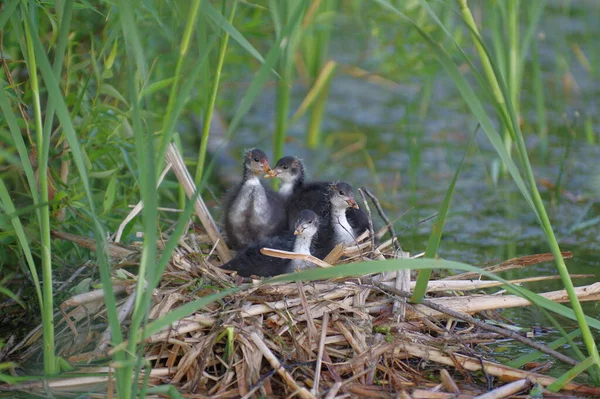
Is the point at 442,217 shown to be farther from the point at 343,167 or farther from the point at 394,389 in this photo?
the point at 343,167

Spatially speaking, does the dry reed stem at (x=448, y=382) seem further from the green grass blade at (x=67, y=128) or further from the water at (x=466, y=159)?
the green grass blade at (x=67, y=128)

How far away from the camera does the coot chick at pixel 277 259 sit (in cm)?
471

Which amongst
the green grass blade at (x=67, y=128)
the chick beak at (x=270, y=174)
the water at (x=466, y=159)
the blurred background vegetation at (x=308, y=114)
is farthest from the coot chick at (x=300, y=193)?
the green grass blade at (x=67, y=128)

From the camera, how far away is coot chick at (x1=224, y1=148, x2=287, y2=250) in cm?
519

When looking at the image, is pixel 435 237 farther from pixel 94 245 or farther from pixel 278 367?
pixel 94 245

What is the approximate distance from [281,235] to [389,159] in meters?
3.29

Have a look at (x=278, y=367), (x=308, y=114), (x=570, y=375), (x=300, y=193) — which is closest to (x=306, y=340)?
(x=278, y=367)

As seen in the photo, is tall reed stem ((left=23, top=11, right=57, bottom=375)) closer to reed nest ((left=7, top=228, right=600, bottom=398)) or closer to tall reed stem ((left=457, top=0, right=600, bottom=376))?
reed nest ((left=7, top=228, right=600, bottom=398))

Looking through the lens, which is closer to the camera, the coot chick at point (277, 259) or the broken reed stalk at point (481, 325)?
the broken reed stalk at point (481, 325)

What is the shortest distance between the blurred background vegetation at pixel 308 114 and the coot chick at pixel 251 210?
11.2 inches

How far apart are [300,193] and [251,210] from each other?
502 millimetres

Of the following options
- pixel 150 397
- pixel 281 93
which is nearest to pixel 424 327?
pixel 150 397

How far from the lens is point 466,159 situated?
26.8ft

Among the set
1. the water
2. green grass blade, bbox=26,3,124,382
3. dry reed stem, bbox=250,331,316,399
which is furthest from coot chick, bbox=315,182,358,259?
green grass blade, bbox=26,3,124,382
